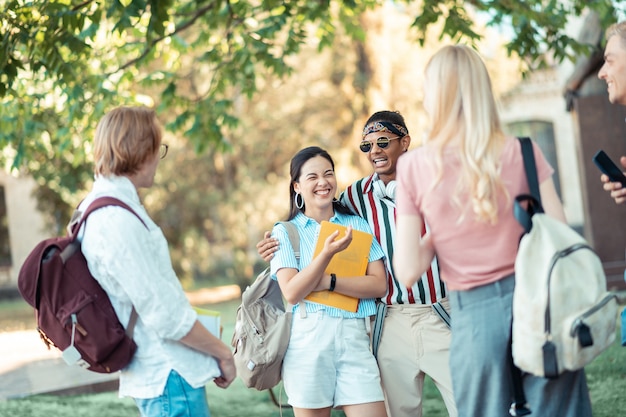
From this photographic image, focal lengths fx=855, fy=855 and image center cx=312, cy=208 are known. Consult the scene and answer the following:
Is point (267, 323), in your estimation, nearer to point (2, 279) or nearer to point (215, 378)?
point (215, 378)

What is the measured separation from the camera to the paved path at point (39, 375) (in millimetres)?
8742

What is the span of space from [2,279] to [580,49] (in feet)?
76.1

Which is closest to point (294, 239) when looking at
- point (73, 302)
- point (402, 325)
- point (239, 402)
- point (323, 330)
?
point (323, 330)

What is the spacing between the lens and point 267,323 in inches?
170

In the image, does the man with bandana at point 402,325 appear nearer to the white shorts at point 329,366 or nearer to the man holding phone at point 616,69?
the white shorts at point 329,366

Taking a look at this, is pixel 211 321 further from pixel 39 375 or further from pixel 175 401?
pixel 39 375

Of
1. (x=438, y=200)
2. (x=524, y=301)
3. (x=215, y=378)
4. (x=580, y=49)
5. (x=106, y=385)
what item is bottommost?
(x=106, y=385)

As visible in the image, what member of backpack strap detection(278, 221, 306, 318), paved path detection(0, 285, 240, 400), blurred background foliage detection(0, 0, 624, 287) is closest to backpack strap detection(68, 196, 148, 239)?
backpack strap detection(278, 221, 306, 318)

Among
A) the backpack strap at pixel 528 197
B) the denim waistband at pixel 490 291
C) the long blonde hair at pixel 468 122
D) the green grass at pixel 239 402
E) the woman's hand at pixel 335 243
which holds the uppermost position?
the long blonde hair at pixel 468 122

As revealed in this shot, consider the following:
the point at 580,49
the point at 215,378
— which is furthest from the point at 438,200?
the point at 580,49

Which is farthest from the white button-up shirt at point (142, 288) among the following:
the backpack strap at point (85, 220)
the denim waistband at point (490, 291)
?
the denim waistband at point (490, 291)

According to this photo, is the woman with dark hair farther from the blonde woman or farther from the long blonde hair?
the long blonde hair

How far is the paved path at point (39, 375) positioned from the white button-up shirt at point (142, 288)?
5997mm

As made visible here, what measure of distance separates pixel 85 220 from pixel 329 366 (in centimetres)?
162
